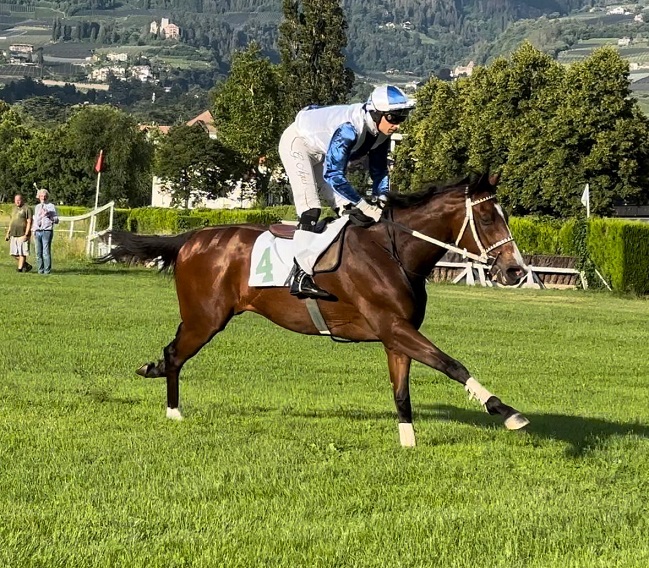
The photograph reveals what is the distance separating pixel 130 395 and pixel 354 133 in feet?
Result: 12.4

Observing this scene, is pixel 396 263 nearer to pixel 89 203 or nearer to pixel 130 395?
pixel 130 395

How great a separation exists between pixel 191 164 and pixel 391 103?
74.6 m

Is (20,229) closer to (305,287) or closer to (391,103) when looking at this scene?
(305,287)

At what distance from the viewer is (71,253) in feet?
105

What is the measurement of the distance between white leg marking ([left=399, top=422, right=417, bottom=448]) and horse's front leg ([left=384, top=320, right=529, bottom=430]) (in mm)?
580

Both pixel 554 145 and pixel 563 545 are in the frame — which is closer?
Answer: pixel 563 545

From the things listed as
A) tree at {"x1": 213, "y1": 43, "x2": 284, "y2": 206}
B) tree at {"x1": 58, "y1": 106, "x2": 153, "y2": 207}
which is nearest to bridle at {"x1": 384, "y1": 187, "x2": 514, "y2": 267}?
tree at {"x1": 58, "y1": 106, "x2": 153, "y2": 207}

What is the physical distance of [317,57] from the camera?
70.6 m

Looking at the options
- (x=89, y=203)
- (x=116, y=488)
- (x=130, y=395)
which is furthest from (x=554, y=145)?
(x=116, y=488)

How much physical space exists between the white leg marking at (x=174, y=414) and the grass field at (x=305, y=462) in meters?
0.11

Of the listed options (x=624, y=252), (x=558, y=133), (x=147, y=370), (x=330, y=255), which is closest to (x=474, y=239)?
(x=330, y=255)

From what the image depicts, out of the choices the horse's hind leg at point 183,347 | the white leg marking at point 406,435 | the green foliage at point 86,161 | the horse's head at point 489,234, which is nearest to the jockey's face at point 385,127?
the horse's head at point 489,234

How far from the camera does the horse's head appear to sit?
771cm

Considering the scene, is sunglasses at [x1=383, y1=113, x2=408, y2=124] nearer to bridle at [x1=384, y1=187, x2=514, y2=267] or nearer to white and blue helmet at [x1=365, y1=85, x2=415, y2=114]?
white and blue helmet at [x1=365, y1=85, x2=415, y2=114]
